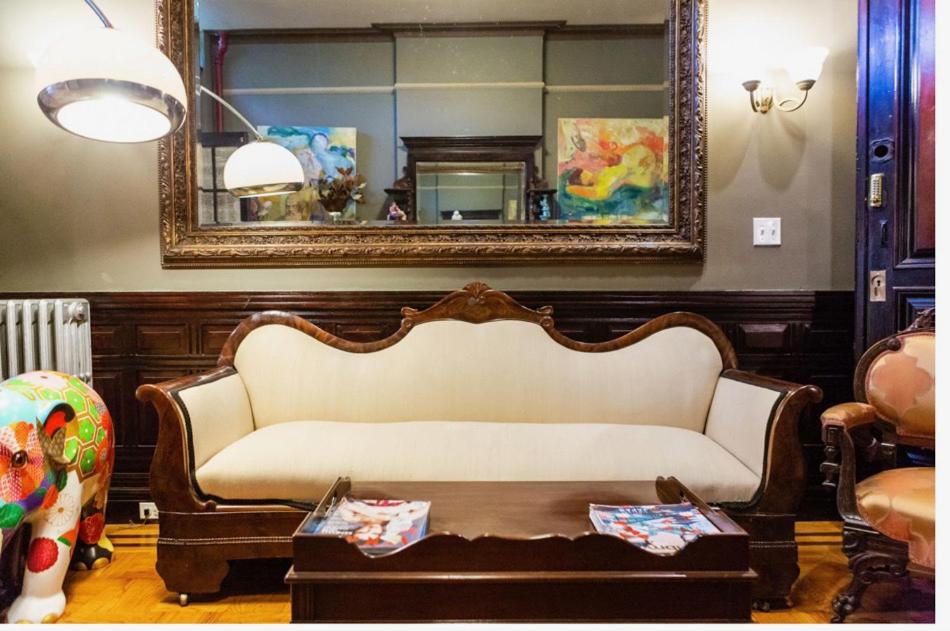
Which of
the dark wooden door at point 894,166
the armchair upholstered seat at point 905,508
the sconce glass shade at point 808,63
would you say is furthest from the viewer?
the sconce glass shade at point 808,63

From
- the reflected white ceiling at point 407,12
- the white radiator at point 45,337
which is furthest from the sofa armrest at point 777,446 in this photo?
the white radiator at point 45,337

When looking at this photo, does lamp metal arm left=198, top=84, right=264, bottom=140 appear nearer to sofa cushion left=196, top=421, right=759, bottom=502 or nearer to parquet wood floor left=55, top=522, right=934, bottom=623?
sofa cushion left=196, top=421, right=759, bottom=502

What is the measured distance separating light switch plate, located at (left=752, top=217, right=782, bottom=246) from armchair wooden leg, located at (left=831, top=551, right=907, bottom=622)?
4.03 feet

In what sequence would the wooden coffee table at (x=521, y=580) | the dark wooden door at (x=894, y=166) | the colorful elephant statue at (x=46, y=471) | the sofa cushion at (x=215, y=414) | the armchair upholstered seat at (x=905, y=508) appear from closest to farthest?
the wooden coffee table at (x=521, y=580) < the armchair upholstered seat at (x=905, y=508) < the colorful elephant statue at (x=46, y=471) < the sofa cushion at (x=215, y=414) < the dark wooden door at (x=894, y=166)

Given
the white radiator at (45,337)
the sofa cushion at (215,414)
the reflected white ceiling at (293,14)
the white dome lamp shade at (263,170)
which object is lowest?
the sofa cushion at (215,414)

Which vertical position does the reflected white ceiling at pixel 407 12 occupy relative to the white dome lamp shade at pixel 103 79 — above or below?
above

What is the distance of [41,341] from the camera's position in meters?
1.93

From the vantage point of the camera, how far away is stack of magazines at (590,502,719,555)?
102cm

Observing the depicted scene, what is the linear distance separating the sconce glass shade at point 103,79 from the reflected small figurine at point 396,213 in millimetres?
839

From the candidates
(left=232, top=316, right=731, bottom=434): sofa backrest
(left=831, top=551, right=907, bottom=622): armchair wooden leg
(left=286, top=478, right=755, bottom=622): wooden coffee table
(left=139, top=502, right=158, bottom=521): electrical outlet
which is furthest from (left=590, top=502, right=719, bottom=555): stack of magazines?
(left=139, top=502, right=158, bottom=521): electrical outlet

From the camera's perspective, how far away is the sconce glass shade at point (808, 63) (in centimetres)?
202

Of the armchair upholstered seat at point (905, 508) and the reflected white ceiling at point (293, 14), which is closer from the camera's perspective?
the armchair upholstered seat at point (905, 508)

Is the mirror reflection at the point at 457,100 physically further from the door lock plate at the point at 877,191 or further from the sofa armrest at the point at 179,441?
the sofa armrest at the point at 179,441

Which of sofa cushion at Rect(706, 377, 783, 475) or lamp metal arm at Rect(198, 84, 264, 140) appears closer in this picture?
sofa cushion at Rect(706, 377, 783, 475)
